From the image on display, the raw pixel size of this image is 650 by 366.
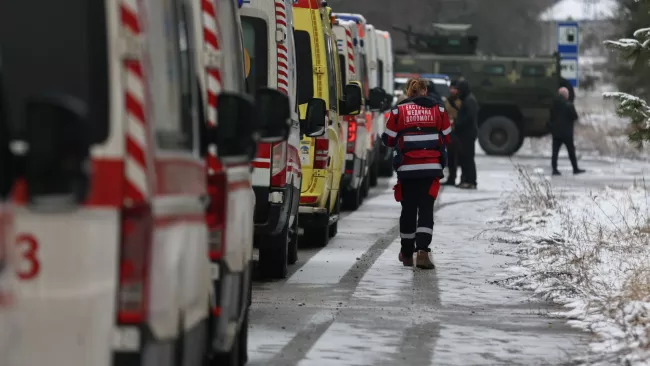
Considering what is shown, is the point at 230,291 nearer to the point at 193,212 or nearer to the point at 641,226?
the point at 193,212

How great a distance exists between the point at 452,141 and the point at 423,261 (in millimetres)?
14232

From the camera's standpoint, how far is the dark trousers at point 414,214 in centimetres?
1451

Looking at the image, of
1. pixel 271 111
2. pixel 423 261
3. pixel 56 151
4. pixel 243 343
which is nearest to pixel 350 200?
pixel 423 261

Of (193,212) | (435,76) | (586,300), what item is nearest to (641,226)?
(586,300)

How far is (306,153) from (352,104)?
1.53 metres

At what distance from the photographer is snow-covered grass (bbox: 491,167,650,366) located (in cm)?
968

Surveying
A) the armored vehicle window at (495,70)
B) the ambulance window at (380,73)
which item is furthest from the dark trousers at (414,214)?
A: the armored vehicle window at (495,70)

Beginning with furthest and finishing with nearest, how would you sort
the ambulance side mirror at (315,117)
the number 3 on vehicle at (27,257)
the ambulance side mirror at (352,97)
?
1. the ambulance side mirror at (352,97)
2. the ambulance side mirror at (315,117)
3. the number 3 on vehicle at (27,257)

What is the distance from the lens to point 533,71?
1565 inches

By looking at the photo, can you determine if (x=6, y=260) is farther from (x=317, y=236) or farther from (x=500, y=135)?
(x=500, y=135)

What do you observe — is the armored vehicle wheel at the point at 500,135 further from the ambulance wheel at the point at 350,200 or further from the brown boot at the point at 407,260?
the brown boot at the point at 407,260

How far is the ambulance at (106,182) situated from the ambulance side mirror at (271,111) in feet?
3.56

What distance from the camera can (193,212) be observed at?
599cm

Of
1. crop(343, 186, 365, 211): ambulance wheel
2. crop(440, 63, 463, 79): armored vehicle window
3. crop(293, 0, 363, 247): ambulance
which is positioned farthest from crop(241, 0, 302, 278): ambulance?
crop(440, 63, 463, 79): armored vehicle window
